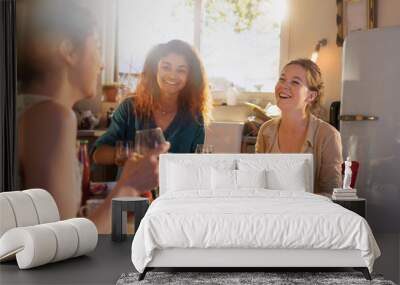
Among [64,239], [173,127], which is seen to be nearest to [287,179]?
[173,127]

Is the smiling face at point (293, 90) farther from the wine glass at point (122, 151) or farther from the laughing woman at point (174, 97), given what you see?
the wine glass at point (122, 151)

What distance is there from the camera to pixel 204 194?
20.0 feet

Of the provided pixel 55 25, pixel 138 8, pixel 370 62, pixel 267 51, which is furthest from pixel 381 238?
pixel 55 25

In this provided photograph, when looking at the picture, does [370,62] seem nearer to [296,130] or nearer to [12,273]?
[296,130]

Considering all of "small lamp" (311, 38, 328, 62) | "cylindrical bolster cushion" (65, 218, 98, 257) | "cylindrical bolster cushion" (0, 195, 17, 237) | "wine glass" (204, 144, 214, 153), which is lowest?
"cylindrical bolster cushion" (65, 218, 98, 257)

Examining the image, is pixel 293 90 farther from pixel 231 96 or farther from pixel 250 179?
pixel 250 179

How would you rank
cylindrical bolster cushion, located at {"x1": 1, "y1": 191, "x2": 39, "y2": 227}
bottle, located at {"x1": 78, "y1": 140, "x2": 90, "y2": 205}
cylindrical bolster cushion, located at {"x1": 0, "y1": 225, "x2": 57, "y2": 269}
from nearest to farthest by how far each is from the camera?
cylindrical bolster cushion, located at {"x1": 0, "y1": 225, "x2": 57, "y2": 269}
cylindrical bolster cushion, located at {"x1": 1, "y1": 191, "x2": 39, "y2": 227}
bottle, located at {"x1": 78, "y1": 140, "x2": 90, "y2": 205}

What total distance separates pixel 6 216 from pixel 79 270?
0.74 metres

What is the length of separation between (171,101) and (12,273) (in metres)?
2.89

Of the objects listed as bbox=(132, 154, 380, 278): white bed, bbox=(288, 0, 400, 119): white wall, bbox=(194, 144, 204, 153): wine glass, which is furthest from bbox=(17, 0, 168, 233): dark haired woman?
bbox=(132, 154, 380, 278): white bed

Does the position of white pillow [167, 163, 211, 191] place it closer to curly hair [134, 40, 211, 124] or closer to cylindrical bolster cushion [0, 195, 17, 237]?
curly hair [134, 40, 211, 124]

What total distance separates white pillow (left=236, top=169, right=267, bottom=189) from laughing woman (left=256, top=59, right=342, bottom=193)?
0.94m

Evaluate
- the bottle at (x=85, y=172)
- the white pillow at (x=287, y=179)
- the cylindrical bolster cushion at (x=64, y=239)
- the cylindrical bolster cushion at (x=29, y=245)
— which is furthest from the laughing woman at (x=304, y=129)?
the cylindrical bolster cushion at (x=29, y=245)

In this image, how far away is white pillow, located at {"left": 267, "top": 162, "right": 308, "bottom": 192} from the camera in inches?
264
